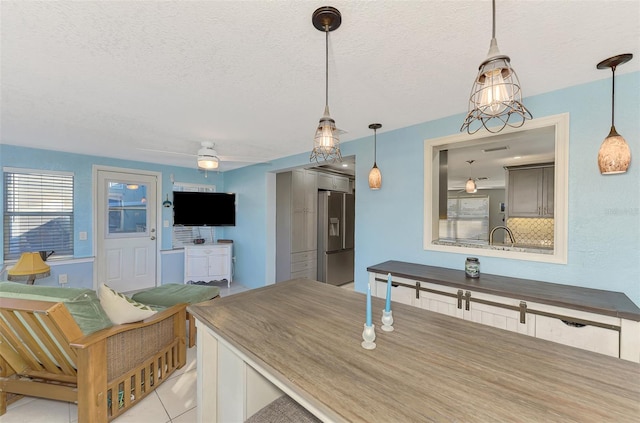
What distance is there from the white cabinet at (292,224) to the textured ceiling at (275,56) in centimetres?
213

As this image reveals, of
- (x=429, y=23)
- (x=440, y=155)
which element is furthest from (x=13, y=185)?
(x=440, y=155)

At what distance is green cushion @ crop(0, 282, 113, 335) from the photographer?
1.52 m

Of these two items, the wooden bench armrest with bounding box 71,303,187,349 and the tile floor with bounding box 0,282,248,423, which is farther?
the tile floor with bounding box 0,282,248,423

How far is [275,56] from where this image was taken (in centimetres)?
147

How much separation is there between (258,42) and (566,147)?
221cm

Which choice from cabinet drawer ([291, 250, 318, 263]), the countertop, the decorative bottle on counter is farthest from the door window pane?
the decorative bottle on counter

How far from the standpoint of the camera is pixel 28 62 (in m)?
1.51

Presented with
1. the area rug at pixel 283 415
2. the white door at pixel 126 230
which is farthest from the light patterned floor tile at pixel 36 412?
the white door at pixel 126 230

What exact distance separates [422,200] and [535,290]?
44.9 inches

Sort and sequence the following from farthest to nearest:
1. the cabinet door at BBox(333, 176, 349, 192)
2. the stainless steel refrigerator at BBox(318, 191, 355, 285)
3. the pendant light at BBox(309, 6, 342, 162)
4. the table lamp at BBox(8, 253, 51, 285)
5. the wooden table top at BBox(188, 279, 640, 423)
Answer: the cabinet door at BBox(333, 176, 349, 192), the stainless steel refrigerator at BBox(318, 191, 355, 285), the table lamp at BBox(8, 253, 51, 285), the pendant light at BBox(309, 6, 342, 162), the wooden table top at BBox(188, 279, 640, 423)

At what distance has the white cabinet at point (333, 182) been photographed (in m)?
5.07

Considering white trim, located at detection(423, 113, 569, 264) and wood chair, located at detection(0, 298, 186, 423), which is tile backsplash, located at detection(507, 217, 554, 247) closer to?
white trim, located at detection(423, 113, 569, 264)

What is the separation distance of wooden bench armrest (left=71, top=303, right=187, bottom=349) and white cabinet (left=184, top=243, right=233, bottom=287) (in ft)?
8.03

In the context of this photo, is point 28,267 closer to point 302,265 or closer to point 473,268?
point 302,265
